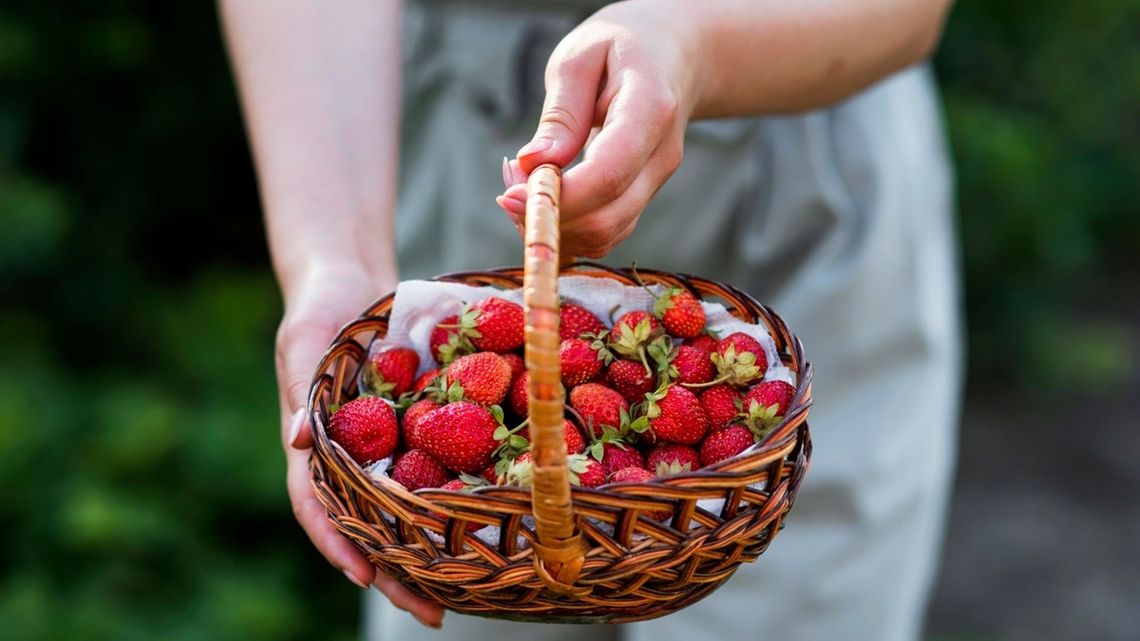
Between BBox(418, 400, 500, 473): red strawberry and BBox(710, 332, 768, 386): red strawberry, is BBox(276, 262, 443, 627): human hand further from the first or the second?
BBox(710, 332, 768, 386): red strawberry

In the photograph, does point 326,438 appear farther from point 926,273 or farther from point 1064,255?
point 1064,255

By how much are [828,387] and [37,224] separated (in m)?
1.08

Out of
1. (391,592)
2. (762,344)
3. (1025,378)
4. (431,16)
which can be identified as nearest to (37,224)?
(431,16)

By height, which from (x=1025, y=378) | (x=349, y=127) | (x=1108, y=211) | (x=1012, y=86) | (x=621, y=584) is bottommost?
(x=1025, y=378)

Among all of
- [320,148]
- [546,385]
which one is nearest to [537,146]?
[546,385]

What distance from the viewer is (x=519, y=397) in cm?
83

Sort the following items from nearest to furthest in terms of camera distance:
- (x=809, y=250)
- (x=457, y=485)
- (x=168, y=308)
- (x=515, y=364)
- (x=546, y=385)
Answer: (x=546, y=385) < (x=457, y=485) < (x=515, y=364) < (x=809, y=250) < (x=168, y=308)

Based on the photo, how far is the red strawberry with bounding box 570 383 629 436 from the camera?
2.64 ft

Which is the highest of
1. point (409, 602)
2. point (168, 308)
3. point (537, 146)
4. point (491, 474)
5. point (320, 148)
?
point (537, 146)

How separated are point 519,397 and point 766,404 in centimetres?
18

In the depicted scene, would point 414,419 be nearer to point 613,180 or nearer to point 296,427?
point 296,427

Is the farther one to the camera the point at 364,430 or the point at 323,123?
the point at 323,123

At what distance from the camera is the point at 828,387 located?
134 cm

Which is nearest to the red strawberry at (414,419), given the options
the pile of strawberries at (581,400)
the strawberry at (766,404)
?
the pile of strawberries at (581,400)
